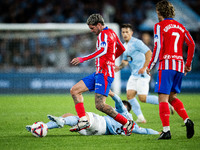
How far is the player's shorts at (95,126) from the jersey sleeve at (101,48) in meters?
0.91

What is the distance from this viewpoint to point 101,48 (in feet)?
20.0

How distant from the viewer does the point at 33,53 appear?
17344 millimetres

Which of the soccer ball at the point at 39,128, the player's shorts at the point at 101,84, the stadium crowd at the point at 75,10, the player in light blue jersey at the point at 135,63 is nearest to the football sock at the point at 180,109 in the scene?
the player's shorts at the point at 101,84

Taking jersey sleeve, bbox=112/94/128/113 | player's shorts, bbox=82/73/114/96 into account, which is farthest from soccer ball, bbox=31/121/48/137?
jersey sleeve, bbox=112/94/128/113

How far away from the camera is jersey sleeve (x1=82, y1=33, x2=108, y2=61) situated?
6.01 meters

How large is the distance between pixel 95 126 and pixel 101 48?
4.07 ft

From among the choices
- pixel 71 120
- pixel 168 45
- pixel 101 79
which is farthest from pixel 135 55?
pixel 71 120

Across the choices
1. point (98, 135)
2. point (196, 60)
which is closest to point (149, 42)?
point (196, 60)

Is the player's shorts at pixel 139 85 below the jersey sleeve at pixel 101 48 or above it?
below

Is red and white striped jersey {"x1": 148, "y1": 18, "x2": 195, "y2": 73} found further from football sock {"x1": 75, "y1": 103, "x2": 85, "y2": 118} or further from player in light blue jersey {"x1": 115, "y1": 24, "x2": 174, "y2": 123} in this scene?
player in light blue jersey {"x1": 115, "y1": 24, "x2": 174, "y2": 123}

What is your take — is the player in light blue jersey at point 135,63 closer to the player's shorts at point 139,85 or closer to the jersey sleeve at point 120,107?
the player's shorts at point 139,85

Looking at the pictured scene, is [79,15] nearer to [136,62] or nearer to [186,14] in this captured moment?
[186,14]

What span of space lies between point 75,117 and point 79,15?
15.8m

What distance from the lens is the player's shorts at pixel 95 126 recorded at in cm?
605
